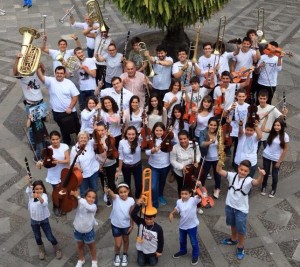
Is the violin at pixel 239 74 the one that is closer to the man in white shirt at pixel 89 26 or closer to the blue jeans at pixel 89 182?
the blue jeans at pixel 89 182

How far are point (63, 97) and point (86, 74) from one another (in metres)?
0.93

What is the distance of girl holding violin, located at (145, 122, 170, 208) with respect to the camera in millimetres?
6781

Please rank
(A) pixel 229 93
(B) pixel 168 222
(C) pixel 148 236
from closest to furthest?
(C) pixel 148 236 < (B) pixel 168 222 < (A) pixel 229 93

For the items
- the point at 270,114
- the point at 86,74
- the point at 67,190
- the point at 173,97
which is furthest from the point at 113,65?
the point at 67,190

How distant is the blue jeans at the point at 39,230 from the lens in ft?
20.3

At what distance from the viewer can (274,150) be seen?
7.23 meters

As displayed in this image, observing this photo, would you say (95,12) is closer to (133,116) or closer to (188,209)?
(133,116)

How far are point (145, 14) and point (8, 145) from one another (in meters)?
3.86

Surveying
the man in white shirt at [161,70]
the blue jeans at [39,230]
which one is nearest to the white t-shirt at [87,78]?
the man in white shirt at [161,70]

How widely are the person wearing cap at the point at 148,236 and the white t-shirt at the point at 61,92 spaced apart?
121 inches

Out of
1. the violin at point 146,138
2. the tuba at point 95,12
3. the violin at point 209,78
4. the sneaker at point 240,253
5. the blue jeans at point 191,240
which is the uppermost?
the tuba at point 95,12

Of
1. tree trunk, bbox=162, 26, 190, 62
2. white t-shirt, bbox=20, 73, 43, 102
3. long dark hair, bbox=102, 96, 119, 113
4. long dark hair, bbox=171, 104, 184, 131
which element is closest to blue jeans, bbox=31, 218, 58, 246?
long dark hair, bbox=102, 96, 119, 113

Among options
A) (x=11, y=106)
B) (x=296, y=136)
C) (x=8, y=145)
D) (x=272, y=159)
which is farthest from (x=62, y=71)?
(x=296, y=136)

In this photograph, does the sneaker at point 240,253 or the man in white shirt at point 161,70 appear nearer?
the sneaker at point 240,253
